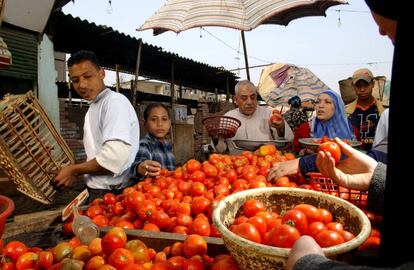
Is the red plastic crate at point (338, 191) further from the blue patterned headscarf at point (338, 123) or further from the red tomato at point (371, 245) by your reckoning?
the blue patterned headscarf at point (338, 123)

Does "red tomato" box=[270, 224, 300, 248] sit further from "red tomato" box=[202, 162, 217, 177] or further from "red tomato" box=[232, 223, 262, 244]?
"red tomato" box=[202, 162, 217, 177]

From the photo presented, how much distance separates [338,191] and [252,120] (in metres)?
3.07

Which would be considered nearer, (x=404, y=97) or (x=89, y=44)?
(x=404, y=97)

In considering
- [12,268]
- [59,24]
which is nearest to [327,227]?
[12,268]

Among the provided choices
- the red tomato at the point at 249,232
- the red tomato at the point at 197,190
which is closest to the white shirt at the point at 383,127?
the red tomato at the point at 197,190

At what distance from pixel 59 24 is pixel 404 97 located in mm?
7505

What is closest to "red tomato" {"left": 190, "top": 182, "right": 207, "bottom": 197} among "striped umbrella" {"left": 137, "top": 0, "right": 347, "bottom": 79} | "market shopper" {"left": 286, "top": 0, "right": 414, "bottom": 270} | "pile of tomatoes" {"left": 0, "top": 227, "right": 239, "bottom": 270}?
"pile of tomatoes" {"left": 0, "top": 227, "right": 239, "bottom": 270}

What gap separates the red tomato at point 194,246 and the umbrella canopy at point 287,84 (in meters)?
9.55

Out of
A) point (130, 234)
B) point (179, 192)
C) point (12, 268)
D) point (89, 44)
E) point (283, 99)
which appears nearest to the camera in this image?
point (12, 268)

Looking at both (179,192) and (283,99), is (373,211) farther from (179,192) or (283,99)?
(283,99)

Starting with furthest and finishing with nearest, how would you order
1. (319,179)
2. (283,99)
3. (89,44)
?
(283,99)
(89,44)
(319,179)

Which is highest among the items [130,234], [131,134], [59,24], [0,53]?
[59,24]

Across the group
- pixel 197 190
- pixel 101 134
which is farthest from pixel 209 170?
pixel 101 134

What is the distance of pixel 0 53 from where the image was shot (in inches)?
63.4
